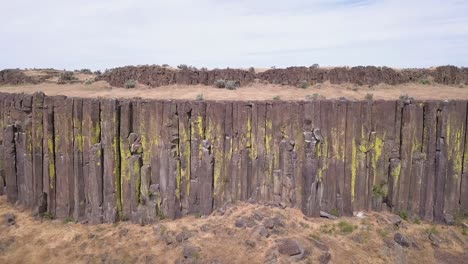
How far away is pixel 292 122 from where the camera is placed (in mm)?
8680

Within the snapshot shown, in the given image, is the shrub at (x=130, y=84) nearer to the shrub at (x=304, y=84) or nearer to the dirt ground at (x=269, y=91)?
the dirt ground at (x=269, y=91)

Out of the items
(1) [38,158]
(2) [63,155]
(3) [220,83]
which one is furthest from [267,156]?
(3) [220,83]

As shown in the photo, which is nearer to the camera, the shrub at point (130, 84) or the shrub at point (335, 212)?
the shrub at point (335, 212)

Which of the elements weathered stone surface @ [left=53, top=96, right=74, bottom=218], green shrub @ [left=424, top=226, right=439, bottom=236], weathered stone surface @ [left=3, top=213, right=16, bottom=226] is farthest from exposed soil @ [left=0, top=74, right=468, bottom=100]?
green shrub @ [left=424, top=226, right=439, bottom=236]

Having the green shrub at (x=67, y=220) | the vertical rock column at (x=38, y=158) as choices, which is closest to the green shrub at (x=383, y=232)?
the green shrub at (x=67, y=220)

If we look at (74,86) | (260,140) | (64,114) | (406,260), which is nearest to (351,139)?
(260,140)

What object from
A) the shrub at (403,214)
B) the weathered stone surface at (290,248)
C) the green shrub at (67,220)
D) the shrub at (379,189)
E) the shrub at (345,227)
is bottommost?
the green shrub at (67,220)

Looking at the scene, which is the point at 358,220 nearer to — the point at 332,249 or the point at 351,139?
the point at 332,249

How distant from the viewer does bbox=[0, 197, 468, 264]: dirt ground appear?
24.8ft

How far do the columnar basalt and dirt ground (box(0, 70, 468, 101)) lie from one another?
1522cm

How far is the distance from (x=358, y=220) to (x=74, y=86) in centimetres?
3070

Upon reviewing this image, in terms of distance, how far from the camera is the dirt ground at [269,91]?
83.6 ft

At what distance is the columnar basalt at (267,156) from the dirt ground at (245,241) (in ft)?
1.25

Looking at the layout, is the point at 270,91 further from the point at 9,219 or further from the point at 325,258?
the point at 325,258
